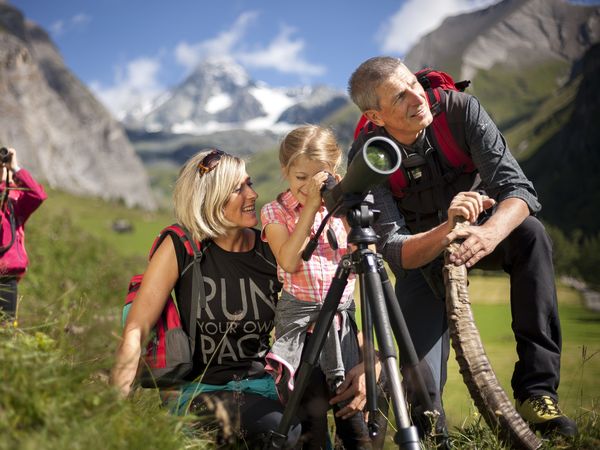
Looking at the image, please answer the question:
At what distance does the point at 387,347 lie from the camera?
2.92 metres

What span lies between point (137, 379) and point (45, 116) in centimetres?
18109

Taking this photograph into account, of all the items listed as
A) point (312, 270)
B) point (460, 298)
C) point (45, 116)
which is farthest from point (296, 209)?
point (45, 116)

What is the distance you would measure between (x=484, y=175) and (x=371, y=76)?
3.55ft

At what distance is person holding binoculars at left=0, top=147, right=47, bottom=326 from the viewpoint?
543 cm

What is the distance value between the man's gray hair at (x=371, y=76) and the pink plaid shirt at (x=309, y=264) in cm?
91

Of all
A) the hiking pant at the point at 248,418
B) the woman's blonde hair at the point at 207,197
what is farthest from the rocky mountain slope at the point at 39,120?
the hiking pant at the point at 248,418

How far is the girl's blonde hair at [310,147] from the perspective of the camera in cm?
389

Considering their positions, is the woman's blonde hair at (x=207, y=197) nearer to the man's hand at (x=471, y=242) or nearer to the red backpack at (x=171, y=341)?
the red backpack at (x=171, y=341)

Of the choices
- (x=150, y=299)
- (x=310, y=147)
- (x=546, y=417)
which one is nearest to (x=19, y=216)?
(x=150, y=299)

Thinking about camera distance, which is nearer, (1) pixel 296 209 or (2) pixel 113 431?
(2) pixel 113 431

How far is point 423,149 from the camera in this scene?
13.6 ft

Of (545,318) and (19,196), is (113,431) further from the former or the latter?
(19,196)

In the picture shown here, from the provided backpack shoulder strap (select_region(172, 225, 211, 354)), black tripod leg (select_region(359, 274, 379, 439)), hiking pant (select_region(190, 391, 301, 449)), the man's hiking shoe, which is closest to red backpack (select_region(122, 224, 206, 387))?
backpack shoulder strap (select_region(172, 225, 211, 354))

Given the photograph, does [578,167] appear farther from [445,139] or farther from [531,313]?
[531,313]
